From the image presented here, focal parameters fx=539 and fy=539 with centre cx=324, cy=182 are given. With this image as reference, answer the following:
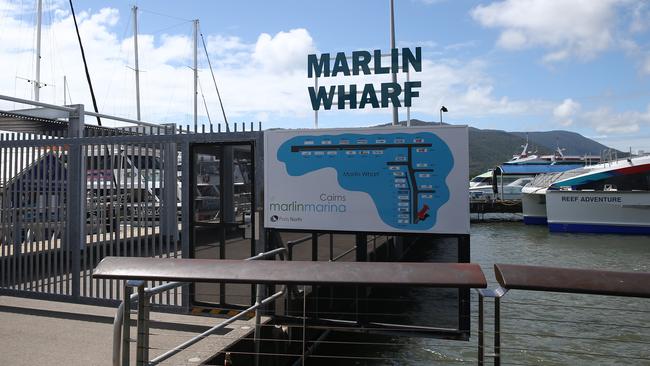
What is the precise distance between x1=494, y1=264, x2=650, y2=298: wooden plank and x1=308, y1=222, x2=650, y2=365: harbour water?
621mm

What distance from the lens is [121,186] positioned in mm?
7988

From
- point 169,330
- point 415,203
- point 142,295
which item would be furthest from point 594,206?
point 142,295

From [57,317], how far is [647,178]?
32.3 meters

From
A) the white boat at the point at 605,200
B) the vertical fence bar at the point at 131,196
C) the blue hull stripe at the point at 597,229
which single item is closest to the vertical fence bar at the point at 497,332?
the vertical fence bar at the point at 131,196

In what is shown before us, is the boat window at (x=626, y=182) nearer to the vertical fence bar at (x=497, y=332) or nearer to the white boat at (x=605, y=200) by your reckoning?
the white boat at (x=605, y=200)

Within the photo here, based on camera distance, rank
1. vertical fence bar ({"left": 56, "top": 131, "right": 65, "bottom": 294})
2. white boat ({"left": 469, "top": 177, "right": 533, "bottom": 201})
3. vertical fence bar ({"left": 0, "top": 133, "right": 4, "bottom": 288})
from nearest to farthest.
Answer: vertical fence bar ({"left": 56, "top": 131, "right": 65, "bottom": 294}), vertical fence bar ({"left": 0, "top": 133, "right": 4, "bottom": 288}), white boat ({"left": 469, "top": 177, "right": 533, "bottom": 201})

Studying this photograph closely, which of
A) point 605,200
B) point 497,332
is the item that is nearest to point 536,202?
point 605,200

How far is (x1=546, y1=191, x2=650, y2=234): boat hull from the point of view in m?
30.7

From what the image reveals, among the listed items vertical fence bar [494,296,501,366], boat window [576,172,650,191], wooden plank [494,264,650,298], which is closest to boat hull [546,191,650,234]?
boat window [576,172,650,191]

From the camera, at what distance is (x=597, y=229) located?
104ft

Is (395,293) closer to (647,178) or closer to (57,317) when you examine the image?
(57,317)

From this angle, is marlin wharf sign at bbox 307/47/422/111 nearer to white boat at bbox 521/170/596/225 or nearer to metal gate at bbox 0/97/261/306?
metal gate at bbox 0/97/261/306

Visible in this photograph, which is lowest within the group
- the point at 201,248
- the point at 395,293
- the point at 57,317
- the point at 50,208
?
the point at 395,293

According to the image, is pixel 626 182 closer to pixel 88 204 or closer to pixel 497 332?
pixel 88 204
